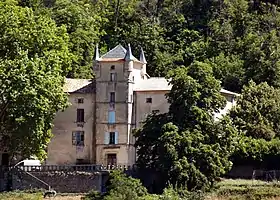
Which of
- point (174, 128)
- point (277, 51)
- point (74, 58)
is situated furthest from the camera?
point (277, 51)

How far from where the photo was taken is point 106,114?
67500mm

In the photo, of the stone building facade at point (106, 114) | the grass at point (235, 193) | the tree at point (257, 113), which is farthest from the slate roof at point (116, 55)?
the grass at point (235, 193)

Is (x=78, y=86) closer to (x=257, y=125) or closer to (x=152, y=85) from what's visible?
(x=152, y=85)

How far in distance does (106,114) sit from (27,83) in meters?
9.78

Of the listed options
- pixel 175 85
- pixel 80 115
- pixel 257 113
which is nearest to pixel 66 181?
pixel 80 115

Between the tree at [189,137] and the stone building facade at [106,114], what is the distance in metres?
6.59

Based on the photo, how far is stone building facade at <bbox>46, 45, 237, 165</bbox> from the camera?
67250 mm

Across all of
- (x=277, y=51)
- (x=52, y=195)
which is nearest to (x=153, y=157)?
(x=52, y=195)

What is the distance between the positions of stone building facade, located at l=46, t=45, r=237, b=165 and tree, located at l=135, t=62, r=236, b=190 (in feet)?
21.6

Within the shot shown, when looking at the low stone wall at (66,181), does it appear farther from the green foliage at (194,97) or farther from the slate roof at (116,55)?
the slate roof at (116,55)

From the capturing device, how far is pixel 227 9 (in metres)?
99.7

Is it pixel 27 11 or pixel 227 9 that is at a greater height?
pixel 227 9

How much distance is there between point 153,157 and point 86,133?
10971 mm

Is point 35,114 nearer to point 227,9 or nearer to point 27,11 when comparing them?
point 27,11
